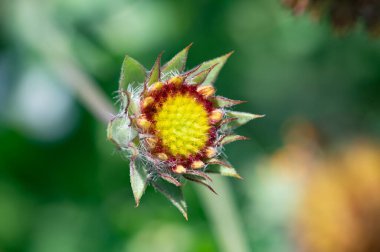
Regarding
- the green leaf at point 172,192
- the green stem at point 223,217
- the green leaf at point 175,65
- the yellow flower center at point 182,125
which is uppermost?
the green leaf at point 175,65

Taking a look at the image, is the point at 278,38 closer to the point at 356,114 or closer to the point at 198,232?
the point at 356,114

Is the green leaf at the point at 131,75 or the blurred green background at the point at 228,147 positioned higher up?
the green leaf at the point at 131,75

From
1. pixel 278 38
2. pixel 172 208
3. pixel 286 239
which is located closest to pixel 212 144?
pixel 172 208

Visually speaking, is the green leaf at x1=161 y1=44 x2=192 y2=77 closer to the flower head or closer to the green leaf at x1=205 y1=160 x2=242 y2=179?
the flower head

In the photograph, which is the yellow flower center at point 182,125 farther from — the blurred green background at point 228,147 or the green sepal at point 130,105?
the blurred green background at point 228,147

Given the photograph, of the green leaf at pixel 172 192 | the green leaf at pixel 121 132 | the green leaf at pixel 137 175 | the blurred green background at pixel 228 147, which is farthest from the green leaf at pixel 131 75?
the blurred green background at pixel 228 147

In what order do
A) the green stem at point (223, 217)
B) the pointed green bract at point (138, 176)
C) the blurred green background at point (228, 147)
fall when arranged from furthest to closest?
the blurred green background at point (228, 147) → the green stem at point (223, 217) → the pointed green bract at point (138, 176)

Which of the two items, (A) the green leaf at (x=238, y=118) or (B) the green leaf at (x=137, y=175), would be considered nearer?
(B) the green leaf at (x=137, y=175)

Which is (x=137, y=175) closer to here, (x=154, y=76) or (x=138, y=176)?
(x=138, y=176)
